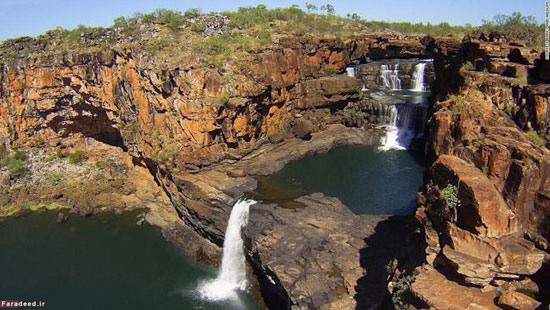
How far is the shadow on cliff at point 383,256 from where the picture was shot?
70.4 feet

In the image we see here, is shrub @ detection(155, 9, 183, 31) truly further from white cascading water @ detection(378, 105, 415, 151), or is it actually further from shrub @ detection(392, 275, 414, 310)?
shrub @ detection(392, 275, 414, 310)

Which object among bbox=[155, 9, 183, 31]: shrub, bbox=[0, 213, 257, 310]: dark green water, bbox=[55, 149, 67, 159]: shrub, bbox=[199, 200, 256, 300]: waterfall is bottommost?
→ bbox=[0, 213, 257, 310]: dark green water

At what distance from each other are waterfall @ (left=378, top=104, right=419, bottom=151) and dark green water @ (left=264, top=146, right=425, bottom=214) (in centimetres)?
178

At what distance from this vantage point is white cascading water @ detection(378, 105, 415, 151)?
47.2m

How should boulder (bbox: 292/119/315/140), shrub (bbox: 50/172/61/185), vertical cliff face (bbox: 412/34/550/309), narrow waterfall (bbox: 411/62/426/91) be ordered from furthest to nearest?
1. narrow waterfall (bbox: 411/62/426/91)
2. boulder (bbox: 292/119/315/140)
3. shrub (bbox: 50/172/61/185)
4. vertical cliff face (bbox: 412/34/550/309)

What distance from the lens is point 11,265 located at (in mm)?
34969

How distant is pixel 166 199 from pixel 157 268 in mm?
9468

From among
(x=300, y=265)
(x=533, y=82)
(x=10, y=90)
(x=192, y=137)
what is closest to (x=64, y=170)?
(x=10, y=90)

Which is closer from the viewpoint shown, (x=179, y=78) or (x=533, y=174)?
(x=533, y=174)

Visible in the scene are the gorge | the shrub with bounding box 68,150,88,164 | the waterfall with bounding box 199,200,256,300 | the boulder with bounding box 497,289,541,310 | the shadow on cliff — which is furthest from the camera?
the shrub with bounding box 68,150,88,164

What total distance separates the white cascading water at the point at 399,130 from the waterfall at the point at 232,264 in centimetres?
1995

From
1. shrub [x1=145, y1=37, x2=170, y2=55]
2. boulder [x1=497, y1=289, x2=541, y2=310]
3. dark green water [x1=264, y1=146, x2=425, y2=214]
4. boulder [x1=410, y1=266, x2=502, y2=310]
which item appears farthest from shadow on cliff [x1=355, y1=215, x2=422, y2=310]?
shrub [x1=145, y1=37, x2=170, y2=55]

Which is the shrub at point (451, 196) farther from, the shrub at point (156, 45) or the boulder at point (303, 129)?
the shrub at point (156, 45)

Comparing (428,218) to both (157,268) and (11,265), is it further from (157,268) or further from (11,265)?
(11,265)
